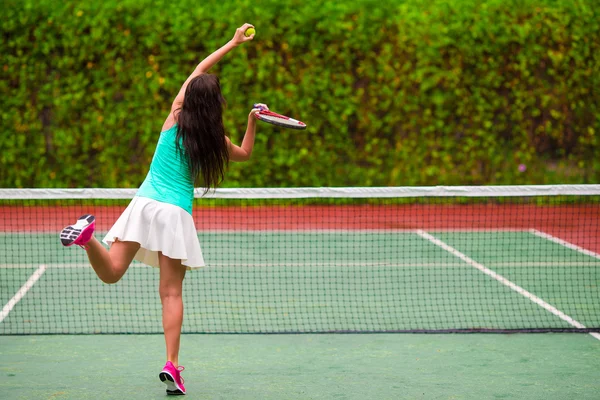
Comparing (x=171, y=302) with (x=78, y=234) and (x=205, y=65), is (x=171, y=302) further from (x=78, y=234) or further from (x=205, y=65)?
(x=205, y=65)

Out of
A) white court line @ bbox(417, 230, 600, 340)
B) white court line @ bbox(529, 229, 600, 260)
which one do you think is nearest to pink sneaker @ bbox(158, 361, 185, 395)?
white court line @ bbox(417, 230, 600, 340)

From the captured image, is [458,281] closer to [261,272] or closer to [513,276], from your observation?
[513,276]

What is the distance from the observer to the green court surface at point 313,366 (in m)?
4.46

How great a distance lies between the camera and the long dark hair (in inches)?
165

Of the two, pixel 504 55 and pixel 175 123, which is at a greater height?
pixel 504 55

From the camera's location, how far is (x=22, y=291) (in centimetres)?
711

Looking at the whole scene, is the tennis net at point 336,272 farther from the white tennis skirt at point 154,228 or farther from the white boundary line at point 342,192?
the white tennis skirt at point 154,228

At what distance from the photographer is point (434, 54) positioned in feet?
41.4

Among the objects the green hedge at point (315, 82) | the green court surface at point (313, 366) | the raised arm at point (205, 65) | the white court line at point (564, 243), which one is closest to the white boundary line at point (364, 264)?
the white court line at point (564, 243)

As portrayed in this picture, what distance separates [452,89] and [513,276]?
5506 millimetres

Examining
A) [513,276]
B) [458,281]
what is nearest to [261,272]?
[458,281]

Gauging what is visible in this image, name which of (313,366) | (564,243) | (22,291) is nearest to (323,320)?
(313,366)

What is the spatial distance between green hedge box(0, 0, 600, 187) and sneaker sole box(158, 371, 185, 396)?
826 cm

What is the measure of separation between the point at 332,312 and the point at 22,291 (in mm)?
2721
